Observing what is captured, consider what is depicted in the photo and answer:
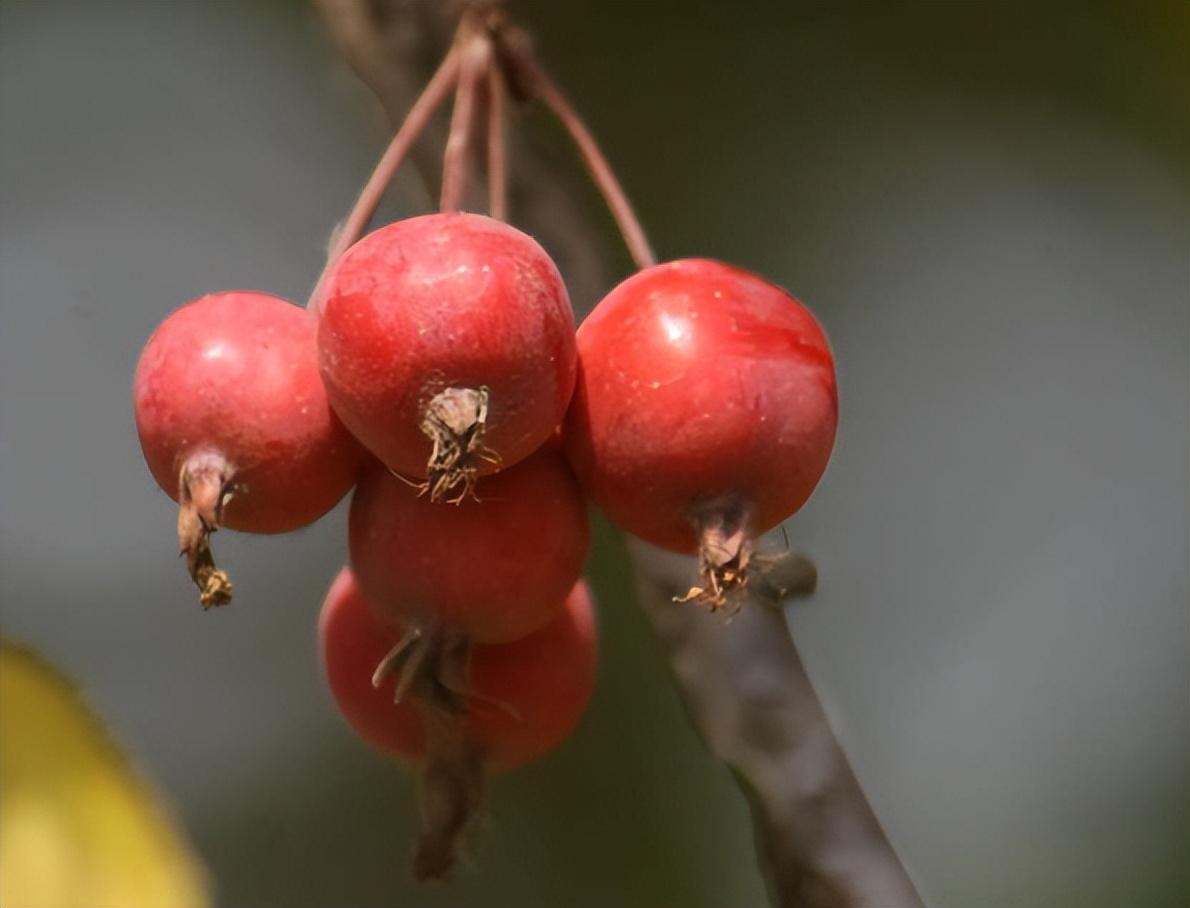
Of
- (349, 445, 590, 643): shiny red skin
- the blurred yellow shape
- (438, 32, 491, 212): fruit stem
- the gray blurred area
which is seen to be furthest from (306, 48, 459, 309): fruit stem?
the gray blurred area

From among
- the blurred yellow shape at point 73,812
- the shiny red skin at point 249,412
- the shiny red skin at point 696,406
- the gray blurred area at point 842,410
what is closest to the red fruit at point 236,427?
the shiny red skin at point 249,412

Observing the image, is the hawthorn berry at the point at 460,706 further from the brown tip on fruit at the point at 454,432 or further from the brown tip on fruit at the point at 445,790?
the brown tip on fruit at the point at 454,432

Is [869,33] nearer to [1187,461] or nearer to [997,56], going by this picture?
[997,56]

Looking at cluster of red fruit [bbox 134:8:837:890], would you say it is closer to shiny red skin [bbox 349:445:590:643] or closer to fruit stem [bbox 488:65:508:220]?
shiny red skin [bbox 349:445:590:643]

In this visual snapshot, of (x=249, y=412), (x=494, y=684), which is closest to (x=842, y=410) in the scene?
(x=494, y=684)

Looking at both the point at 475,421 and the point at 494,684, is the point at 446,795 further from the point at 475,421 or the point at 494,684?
the point at 475,421

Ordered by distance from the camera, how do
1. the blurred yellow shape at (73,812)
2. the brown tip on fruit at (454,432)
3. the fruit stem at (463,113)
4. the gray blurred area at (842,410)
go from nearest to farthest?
the brown tip on fruit at (454,432) → the fruit stem at (463,113) → the blurred yellow shape at (73,812) → the gray blurred area at (842,410)
